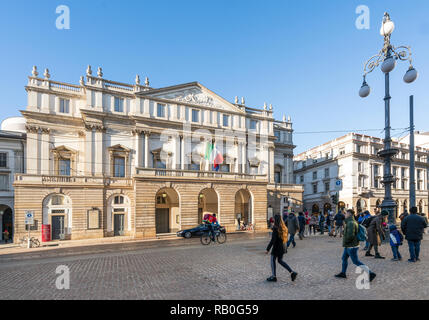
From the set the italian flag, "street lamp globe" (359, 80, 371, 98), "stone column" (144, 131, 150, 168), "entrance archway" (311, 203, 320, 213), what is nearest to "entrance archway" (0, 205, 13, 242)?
"stone column" (144, 131, 150, 168)

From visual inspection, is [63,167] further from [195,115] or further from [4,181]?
[195,115]

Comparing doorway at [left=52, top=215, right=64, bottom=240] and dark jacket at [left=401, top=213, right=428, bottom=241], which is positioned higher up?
dark jacket at [left=401, top=213, right=428, bottom=241]

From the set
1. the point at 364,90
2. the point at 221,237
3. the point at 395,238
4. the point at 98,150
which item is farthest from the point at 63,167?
the point at 395,238

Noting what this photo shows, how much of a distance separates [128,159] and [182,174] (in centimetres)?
692

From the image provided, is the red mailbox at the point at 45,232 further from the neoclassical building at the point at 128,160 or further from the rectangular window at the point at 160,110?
the rectangular window at the point at 160,110

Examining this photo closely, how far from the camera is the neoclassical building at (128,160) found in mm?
26578

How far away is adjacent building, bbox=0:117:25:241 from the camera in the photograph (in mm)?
28969

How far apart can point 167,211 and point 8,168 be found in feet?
58.6

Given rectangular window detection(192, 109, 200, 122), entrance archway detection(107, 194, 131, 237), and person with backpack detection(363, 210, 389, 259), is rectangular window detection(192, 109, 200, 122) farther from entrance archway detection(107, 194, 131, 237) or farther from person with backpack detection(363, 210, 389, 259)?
person with backpack detection(363, 210, 389, 259)

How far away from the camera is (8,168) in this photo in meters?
29.1

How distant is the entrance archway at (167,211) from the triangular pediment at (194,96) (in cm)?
1133
